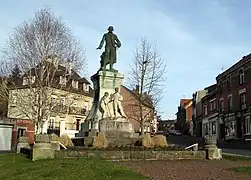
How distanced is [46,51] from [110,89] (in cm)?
1315

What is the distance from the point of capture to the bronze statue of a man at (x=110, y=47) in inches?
822

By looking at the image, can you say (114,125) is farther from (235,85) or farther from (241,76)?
(235,85)

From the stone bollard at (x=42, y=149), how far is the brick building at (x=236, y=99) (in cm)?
3562

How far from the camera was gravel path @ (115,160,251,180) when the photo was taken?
10618 mm

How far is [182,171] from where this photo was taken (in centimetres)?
1168

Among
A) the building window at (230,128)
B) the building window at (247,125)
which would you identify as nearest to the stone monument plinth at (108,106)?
the building window at (247,125)

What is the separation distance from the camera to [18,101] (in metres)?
33.2

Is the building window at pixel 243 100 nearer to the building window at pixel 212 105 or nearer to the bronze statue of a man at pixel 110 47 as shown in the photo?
the building window at pixel 212 105

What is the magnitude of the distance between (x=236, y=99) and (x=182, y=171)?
40787mm

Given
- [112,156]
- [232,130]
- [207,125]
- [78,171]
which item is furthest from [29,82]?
[207,125]

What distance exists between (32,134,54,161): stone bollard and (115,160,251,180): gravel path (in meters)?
3.07

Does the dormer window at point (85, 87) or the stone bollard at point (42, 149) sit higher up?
the dormer window at point (85, 87)

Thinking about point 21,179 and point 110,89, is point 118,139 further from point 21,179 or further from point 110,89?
point 21,179

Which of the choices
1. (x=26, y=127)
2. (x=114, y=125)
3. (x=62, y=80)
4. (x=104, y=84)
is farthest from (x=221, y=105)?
(x=114, y=125)
